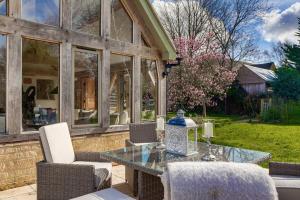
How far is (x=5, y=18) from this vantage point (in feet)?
16.3

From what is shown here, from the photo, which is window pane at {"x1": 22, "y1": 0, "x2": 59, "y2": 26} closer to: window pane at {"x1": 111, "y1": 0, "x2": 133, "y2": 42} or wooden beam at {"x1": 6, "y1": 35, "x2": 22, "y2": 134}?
wooden beam at {"x1": 6, "y1": 35, "x2": 22, "y2": 134}

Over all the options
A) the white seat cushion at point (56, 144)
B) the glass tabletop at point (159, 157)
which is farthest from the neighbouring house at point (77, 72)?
the glass tabletop at point (159, 157)

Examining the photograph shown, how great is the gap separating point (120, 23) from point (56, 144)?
4.08m

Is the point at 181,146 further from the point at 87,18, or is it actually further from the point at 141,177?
the point at 87,18

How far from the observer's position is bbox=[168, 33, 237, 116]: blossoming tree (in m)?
16.0

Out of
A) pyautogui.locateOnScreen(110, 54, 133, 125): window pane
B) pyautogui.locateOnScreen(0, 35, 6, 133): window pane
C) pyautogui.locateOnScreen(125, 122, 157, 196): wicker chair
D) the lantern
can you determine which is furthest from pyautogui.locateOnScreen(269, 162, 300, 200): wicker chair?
pyautogui.locateOnScreen(0, 35, 6, 133): window pane

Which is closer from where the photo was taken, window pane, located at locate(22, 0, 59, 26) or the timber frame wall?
the timber frame wall

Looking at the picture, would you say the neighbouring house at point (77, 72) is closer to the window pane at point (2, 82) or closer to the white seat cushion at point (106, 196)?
the window pane at point (2, 82)

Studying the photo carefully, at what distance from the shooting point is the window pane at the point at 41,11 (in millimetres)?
5363

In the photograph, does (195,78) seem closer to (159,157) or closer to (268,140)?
(268,140)

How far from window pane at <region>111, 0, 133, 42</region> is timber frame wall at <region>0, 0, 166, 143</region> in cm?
12

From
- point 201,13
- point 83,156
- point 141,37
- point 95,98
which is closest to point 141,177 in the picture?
point 83,156

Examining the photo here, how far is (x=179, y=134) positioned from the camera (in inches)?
159

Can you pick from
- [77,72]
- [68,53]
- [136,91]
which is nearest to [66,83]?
[77,72]
